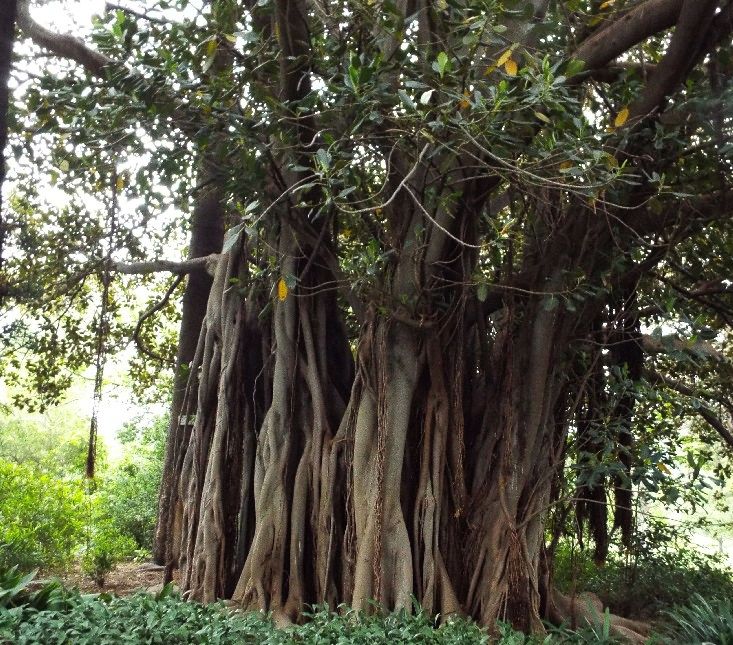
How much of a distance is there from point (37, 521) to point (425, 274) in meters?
5.42

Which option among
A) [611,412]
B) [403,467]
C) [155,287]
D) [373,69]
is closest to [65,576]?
[155,287]

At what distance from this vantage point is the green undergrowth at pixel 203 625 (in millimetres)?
3266

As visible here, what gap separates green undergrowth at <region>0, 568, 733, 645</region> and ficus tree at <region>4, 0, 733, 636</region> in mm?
451

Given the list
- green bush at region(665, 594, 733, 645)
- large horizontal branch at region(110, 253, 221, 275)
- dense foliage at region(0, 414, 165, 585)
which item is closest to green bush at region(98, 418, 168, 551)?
dense foliage at region(0, 414, 165, 585)

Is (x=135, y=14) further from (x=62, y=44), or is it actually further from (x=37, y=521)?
(x=37, y=521)

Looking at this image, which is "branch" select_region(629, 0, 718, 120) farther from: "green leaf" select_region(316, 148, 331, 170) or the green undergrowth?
the green undergrowth

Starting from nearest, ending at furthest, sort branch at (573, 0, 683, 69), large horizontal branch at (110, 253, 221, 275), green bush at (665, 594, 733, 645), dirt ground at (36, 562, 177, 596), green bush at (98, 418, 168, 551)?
green bush at (665, 594, 733, 645) < branch at (573, 0, 683, 69) < dirt ground at (36, 562, 177, 596) < large horizontal branch at (110, 253, 221, 275) < green bush at (98, 418, 168, 551)

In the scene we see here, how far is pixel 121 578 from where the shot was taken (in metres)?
7.14

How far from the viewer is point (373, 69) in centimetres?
378

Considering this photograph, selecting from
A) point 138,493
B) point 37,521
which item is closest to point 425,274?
point 37,521

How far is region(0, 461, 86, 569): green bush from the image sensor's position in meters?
7.27

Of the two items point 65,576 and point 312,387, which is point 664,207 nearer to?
point 312,387

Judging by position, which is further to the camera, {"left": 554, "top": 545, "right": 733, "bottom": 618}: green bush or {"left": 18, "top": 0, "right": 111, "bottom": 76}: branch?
{"left": 554, "top": 545, "right": 733, "bottom": 618}: green bush

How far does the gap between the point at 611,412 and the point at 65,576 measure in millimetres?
5232
